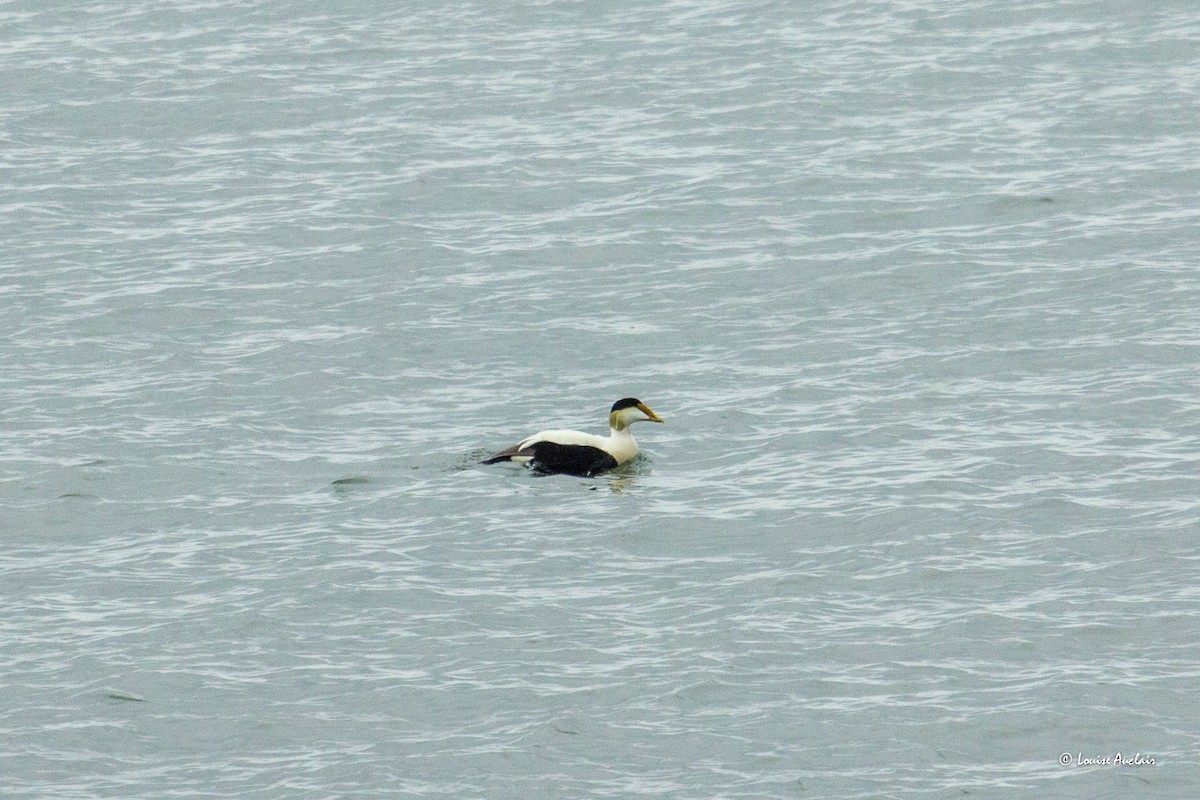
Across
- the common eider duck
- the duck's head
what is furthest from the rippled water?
the duck's head

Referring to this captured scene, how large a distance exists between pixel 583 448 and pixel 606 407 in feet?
4.44

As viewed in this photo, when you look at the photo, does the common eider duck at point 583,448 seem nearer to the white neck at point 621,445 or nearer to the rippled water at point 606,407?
the white neck at point 621,445

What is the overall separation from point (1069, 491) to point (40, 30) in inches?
969

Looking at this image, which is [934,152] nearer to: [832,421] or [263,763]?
[832,421]

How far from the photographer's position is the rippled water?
36.6ft

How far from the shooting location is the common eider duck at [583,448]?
16078 millimetres

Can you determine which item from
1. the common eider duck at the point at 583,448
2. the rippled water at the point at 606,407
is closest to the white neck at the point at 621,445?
the common eider duck at the point at 583,448

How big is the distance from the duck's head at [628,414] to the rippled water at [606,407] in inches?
16.6

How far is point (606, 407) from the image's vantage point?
17.6 m

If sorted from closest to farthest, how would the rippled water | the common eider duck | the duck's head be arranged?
the rippled water
the common eider duck
the duck's head

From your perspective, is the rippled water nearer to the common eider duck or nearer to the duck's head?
the common eider duck

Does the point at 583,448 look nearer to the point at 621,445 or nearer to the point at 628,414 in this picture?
the point at 621,445

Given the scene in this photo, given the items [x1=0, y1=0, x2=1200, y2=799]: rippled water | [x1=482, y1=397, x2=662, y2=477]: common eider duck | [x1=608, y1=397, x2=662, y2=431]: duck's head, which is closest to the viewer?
[x1=0, y1=0, x2=1200, y2=799]: rippled water

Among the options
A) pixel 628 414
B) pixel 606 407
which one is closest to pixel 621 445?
A: pixel 628 414
